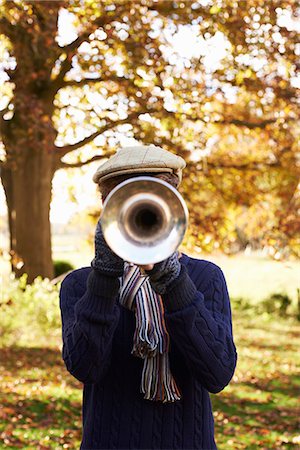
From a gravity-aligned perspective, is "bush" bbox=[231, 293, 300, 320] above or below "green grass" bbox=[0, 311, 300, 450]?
above

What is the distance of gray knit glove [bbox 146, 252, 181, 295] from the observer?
1.88 meters

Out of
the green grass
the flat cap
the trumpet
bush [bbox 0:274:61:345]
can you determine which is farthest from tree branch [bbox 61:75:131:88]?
the trumpet

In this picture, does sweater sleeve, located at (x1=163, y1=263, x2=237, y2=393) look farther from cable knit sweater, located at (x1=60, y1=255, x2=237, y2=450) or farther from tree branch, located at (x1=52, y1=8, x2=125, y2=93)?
tree branch, located at (x1=52, y1=8, x2=125, y2=93)

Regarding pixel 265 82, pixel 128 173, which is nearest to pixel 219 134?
pixel 265 82

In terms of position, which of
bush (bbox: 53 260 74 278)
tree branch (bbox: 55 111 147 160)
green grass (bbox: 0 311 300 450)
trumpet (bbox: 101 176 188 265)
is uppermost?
tree branch (bbox: 55 111 147 160)

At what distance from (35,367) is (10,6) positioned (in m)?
4.75

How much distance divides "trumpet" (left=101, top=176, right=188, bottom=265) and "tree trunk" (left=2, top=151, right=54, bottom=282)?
9502 millimetres

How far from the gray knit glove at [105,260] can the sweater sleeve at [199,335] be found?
6.7 inches

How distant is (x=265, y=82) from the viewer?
9.77m

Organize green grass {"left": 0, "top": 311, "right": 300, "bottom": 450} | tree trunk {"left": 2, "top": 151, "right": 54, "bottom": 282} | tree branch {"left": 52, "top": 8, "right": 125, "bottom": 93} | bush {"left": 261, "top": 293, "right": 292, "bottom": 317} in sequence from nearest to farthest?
green grass {"left": 0, "top": 311, "right": 300, "bottom": 450} → tree branch {"left": 52, "top": 8, "right": 125, "bottom": 93} → tree trunk {"left": 2, "top": 151, "right": 54, "bottom": 282} → bush {"left": 261, "top": 293, "right": 292, "bottom": 317}

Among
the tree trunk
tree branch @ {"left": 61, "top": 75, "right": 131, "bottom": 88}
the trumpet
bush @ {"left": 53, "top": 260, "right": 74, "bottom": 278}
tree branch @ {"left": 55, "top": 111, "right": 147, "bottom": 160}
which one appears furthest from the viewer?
bush @ {"left": 53, "top": 260, "right": 74, "bottom": 278}

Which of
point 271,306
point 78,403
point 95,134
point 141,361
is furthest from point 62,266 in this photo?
point 141,361

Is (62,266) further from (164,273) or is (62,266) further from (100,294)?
(164,273)

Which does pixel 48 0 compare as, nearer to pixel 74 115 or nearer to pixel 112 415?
pixel 74 115
